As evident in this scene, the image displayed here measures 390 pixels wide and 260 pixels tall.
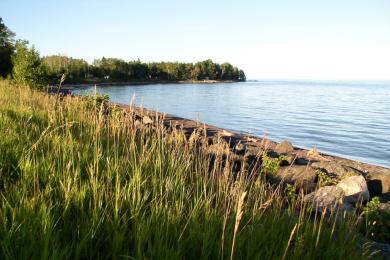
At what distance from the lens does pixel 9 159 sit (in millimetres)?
4355

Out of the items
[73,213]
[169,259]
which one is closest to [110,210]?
[73,213]

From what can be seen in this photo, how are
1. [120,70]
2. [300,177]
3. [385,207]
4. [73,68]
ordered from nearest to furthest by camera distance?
[385,207] → [300,177] → [73,68] → [120,70]

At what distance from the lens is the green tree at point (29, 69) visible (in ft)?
81.9

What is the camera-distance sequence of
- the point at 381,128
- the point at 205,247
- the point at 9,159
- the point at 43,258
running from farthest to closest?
the point at 381,128, the point at 9,159, the point at 205,247, the point at 43,258

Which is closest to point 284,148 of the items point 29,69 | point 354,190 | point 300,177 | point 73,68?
point 300,177

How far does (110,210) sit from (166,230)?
659 millimetres

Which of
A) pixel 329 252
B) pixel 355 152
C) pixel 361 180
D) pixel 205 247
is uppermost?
pixel 205 247

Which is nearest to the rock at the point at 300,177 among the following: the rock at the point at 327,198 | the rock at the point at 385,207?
the rock at the point at 327,198

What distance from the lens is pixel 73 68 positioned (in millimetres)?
119812

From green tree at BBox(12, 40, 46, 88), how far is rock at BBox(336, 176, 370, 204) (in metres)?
23.0

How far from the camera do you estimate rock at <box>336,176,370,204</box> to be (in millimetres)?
7891

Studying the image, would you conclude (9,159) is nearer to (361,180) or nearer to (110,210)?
(110,210)

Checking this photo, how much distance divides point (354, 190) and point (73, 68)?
123809mm

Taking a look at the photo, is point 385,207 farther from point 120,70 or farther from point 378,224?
point 120,70
